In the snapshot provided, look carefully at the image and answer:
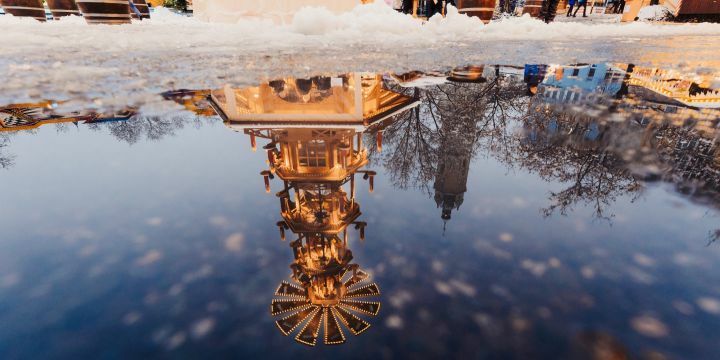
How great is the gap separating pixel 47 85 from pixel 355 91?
4349 mm

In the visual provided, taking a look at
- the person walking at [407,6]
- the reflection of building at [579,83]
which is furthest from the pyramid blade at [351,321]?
the person walking at [407,6]

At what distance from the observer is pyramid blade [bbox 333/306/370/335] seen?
4.19 ft

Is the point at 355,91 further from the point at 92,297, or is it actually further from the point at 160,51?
the point at 160,51

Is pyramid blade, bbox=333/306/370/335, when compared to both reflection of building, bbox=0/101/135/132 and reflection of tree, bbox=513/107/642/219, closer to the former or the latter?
reflection of tree, bbox=513/107/642/219

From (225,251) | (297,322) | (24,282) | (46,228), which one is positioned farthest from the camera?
(46,228)

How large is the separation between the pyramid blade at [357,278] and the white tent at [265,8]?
1904cm

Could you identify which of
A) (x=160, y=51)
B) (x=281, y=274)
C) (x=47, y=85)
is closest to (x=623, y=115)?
(x=281, y=274)

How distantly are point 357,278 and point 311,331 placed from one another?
0.35 meters

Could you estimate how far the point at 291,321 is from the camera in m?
1.31

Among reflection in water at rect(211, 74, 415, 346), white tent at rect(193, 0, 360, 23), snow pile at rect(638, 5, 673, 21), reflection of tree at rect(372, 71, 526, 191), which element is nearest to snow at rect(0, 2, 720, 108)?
reflection in water at rect(211, 74, 415, 346)

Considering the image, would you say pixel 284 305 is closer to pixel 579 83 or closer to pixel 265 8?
pixel 579 83

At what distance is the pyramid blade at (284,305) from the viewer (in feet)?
4.47

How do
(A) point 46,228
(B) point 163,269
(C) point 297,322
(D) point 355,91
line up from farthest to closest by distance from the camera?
(D) point 355,91 → (A) point 46,228 → (B) point 163,269 → (C) point 297,322

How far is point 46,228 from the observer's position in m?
1.79
